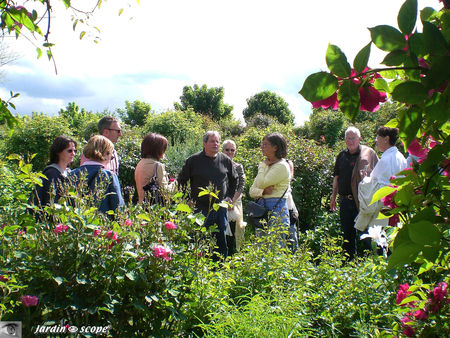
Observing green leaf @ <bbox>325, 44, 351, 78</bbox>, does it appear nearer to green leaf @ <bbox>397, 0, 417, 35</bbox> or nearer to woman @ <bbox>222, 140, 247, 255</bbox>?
green leaf @ <bbox>397, 0, 417, 35</bbox>

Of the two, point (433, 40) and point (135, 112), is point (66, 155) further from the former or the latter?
point (135, 112)

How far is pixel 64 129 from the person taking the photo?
12461mm

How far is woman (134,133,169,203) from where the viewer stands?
4.07m

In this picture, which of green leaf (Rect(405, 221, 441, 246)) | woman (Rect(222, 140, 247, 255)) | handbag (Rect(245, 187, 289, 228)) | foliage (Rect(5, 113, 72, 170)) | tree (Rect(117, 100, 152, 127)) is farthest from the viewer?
tree (Rect(117, 100, 152, 127))

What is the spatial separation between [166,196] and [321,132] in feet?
78.3

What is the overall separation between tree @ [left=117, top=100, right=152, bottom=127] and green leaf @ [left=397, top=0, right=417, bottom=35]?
121ft

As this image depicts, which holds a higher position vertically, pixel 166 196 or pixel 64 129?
pixel 166 196

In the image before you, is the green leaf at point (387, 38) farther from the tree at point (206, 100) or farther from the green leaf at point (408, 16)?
the tree at point (206, 100)

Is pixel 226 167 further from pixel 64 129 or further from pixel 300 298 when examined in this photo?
pixel 64 129

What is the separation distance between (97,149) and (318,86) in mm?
2841

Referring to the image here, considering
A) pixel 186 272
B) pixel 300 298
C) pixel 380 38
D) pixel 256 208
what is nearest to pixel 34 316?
pixel 186 272

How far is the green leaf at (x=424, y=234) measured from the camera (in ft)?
2.63

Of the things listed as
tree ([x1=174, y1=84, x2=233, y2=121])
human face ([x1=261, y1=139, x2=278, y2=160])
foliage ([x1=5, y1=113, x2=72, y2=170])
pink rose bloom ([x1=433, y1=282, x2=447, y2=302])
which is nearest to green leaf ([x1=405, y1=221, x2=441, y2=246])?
pink rose bloom ([x1=433, y1=282, x2=447, y2=302])

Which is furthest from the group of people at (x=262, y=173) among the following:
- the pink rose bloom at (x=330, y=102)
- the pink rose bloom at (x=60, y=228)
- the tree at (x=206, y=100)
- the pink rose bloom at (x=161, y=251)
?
the tree at (x=206, y=100)
